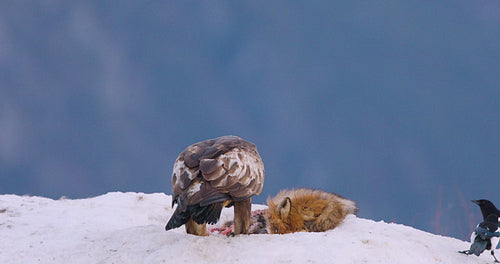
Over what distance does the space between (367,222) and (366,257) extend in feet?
7.16

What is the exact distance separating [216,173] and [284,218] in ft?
5.35

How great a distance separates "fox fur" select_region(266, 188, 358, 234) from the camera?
588cm

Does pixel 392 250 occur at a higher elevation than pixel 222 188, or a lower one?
lower

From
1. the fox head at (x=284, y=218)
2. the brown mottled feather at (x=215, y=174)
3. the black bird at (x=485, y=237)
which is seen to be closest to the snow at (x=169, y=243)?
the black bird at (x=485, y=237)

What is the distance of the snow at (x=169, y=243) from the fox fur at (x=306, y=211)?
7.8 inches

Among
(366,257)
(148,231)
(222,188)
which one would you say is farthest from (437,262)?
(148,231)

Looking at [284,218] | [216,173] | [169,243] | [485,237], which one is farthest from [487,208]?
[169,243]

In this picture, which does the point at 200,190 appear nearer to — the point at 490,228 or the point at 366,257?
Answer: the point at 366,257

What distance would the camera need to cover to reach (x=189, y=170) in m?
4.79

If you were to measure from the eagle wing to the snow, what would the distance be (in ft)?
1.56

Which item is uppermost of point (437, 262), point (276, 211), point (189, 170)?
point (189, 170)

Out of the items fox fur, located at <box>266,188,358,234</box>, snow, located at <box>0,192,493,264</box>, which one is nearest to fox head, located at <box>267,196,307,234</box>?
fox fur, located at <box>266,188,358,234</box>

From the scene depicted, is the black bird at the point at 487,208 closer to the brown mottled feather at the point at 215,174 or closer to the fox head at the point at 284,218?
the fox head at the point at 284,218

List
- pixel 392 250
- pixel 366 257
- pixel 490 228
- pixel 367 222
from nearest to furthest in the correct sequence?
pixel 366 257 < pixel 392 250 < pixel 490 228 < pixel 367 222
